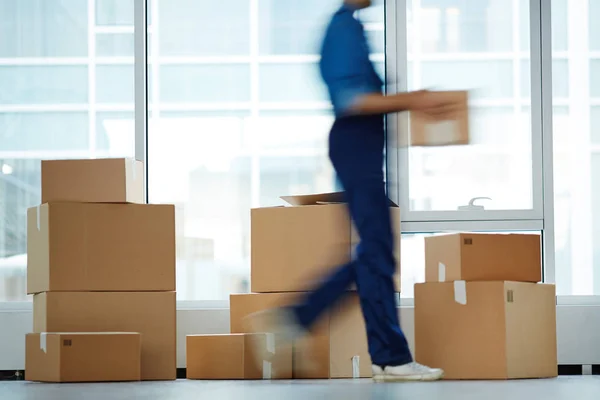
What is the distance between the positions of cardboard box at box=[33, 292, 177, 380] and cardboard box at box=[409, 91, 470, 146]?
4.08ft

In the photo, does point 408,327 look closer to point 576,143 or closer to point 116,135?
point 576,143

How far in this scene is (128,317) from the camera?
11.5ft

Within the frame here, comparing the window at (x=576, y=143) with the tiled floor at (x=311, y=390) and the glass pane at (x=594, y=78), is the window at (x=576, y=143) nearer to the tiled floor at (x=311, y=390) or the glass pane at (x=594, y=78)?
the glass pane at (x=594, y=78)

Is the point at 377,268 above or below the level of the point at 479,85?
below

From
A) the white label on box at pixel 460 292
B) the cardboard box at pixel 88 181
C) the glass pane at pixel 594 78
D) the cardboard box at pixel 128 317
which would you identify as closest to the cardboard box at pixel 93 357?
the cardboard box at pixel 128 317

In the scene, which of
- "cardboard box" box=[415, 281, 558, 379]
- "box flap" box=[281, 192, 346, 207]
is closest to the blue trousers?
"cardboard box" box=[415, 281, 558, 379]

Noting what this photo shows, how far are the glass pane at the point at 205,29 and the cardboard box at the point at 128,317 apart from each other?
4.25 ft

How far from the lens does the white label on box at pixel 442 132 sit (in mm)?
2688

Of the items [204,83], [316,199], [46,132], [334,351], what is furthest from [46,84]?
[334,351]

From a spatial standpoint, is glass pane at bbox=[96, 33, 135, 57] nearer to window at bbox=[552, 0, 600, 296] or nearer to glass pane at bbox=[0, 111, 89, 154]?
glass pane at bbox=[0, 111, 89, 154]

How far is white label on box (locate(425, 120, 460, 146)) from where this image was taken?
2.69 metres

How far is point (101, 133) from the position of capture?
14.1 feet

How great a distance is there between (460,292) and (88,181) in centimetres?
135

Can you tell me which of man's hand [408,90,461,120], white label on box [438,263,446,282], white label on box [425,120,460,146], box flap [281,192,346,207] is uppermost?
man's hand [408,90,461,120]
